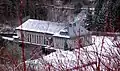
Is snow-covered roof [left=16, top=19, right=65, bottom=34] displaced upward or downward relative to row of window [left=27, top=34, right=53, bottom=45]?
upward

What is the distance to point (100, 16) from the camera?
7645 mm

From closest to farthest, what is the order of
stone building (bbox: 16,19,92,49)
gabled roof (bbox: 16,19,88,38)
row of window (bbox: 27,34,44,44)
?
stone building (bbox: 16,19,92,49), gabled roof (bbox: 16,19,88,38), row of window (bbox: 27,34,44,44)

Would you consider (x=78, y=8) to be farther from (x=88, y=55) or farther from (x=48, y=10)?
(x=88, y=55)

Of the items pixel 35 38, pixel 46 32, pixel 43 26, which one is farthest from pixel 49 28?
pixel 35 38

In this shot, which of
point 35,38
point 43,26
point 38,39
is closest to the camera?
point 38,39

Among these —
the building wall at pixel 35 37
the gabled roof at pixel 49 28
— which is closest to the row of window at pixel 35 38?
the building wall at pixel 35 37

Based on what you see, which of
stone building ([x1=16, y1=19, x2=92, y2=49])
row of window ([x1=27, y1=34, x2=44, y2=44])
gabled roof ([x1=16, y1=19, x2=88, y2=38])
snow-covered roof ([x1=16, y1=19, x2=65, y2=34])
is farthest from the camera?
snow-covered roof ([x1=16, y1=19, x2=65, y2=34])

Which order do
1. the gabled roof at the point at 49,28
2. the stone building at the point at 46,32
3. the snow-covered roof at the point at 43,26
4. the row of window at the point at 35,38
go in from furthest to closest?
the snow-covered roof at the point at 43,26 → the row of window at the point at 35,38 → the gabled roof at the point at 49,28 → the stone building at the point at 46,32

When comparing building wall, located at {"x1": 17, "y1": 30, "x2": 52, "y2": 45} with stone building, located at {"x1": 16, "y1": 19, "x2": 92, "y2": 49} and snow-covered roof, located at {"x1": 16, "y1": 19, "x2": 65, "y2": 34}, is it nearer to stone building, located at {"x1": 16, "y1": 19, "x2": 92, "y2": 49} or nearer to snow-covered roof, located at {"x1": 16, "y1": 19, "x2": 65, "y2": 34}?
stone building, located at {"x1": 16, "y1": 19, "x2": 92, "y2": 49}

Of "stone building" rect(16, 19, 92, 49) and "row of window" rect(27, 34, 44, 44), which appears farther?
"row of window" rect(27, 34, 44, 44)

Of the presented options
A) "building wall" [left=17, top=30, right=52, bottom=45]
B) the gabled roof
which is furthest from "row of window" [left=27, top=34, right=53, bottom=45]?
the gabled roof

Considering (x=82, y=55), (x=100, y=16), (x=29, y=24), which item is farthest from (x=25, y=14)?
(x=82, y=55)

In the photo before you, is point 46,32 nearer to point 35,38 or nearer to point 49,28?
point 49,28

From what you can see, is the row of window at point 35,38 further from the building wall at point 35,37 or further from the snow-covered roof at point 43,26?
the snow-covered roof at point 43,26
